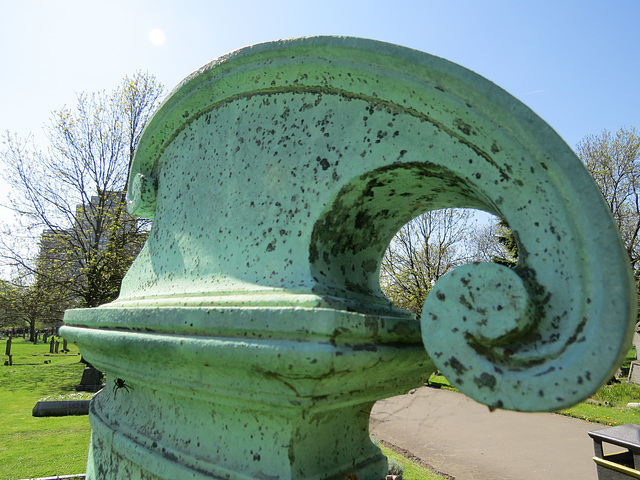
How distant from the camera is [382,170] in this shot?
3.77 ft

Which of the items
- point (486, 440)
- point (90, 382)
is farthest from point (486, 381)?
point (90, 382)

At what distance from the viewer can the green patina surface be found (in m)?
0.89

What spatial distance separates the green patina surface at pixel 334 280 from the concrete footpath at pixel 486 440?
15.9ft

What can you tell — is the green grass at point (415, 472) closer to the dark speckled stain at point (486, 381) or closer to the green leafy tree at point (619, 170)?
the dark speckled stain at point (486, 381)

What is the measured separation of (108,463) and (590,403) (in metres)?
11.2

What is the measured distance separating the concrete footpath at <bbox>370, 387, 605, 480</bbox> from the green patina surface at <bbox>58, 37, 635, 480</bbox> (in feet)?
15.9

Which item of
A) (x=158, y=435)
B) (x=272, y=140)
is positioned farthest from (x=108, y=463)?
(x=272, y=140)

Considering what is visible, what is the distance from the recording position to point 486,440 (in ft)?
21.4

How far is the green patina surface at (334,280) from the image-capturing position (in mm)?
885

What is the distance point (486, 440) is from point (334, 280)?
661 cm

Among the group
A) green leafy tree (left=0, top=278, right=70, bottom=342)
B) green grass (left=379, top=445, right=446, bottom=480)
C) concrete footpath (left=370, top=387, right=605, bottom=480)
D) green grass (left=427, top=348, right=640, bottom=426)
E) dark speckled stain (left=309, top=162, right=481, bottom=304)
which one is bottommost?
green grass (left=427, top=348, right=640, bottom=426)

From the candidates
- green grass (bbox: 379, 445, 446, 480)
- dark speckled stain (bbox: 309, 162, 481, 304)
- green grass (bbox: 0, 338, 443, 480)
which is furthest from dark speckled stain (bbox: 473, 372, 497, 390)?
green grass (bbox: 0, 338, 443, 480)

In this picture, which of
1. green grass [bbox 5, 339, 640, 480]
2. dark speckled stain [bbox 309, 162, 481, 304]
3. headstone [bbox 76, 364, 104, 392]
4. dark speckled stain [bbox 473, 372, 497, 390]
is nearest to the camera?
dark speckled stain [bbox 473, 372, 497, 390]

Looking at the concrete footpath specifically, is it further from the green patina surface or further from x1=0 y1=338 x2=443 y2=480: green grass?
the green patina surface
